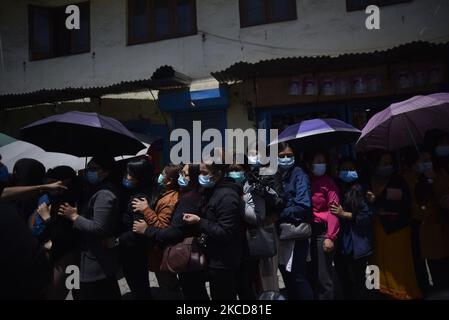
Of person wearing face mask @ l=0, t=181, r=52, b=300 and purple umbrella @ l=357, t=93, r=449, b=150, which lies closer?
person wearing face mask @ l=0, t=181, r=52, b=300

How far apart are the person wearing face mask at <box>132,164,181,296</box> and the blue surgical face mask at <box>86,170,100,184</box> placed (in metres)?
0.45

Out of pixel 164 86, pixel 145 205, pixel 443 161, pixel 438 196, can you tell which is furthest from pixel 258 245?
pixel 164 86

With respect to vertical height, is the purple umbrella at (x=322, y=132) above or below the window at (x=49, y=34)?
below

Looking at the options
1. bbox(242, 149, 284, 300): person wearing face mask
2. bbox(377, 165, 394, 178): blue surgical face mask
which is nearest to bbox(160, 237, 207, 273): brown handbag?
bbox(242, 149, 284, 300): person wearing face mask

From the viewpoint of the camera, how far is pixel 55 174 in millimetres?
3520

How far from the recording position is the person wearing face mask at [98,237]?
10.4 ft

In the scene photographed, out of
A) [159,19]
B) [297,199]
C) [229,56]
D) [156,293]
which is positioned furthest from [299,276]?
[159,19]

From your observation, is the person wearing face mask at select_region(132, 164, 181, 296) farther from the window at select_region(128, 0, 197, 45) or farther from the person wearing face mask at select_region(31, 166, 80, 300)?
the window at select_region(128, 0, 197, 45)

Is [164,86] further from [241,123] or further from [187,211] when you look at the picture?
[187,211]

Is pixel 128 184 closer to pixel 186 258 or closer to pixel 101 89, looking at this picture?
pixel 186 258

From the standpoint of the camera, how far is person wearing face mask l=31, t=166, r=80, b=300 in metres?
3.29

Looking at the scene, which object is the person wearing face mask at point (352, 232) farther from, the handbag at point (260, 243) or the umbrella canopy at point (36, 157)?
the umbrella canopy at point (36, 157)

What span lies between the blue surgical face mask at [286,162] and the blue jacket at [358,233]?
0.73 meters

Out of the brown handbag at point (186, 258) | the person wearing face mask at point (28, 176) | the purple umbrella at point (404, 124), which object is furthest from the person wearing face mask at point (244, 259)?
the person wearing face mask at point (28, 176)
